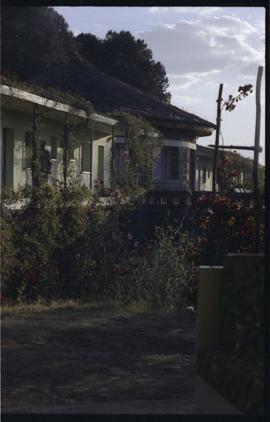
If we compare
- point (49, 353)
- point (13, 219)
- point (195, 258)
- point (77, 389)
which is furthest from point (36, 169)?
point (77, 389)

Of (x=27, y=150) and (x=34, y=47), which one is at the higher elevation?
(x=34, y=47)

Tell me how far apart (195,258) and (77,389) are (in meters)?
3.60

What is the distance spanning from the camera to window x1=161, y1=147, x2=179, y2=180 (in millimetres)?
23375

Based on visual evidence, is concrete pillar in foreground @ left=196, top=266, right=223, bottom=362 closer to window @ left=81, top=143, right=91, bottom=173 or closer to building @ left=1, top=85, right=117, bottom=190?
building @ left=1, top=85, right=117, bottom=190

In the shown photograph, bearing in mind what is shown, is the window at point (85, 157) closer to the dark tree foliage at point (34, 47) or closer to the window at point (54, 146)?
the window at point (54, 146)

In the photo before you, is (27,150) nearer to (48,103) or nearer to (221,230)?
(48,103)

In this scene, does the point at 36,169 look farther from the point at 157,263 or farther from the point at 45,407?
the point at 45,407

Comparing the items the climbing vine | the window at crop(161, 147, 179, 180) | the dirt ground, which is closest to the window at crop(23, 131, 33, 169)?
the climbing vine

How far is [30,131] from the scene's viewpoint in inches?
634

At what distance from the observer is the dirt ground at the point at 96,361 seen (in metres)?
6.53

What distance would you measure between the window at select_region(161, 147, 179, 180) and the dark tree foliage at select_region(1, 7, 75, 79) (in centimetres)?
342

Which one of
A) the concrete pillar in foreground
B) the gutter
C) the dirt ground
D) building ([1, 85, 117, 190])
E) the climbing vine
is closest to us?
the concrete pillar in foreground

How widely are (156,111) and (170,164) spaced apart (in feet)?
6.08

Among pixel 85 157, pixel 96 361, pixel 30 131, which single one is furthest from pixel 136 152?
pixel 96 361
